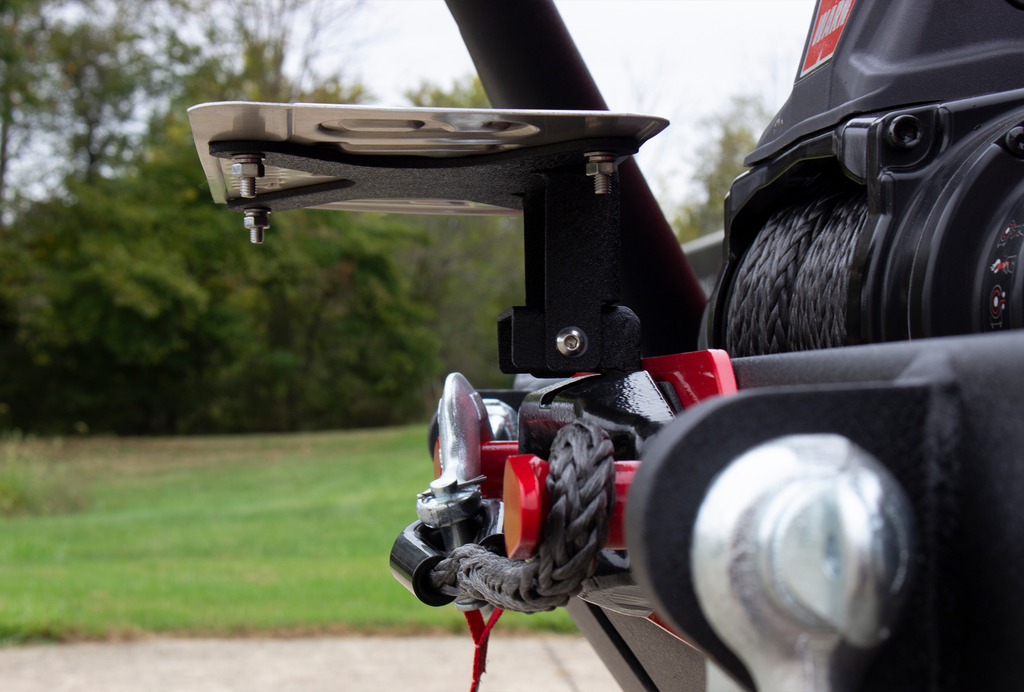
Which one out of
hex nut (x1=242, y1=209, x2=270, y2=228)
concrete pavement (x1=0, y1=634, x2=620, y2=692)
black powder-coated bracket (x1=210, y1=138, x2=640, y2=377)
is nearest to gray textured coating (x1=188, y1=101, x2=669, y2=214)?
black powder-coated bracket (x1=210, y1=138, x2=640, y2=377)

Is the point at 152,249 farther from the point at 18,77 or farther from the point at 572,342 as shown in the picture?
the point at 572,342

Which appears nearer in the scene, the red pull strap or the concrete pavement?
the red pull strap

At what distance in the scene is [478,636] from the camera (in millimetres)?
1058

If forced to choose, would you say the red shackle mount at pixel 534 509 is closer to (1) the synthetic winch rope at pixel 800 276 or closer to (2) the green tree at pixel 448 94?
(1) the synthetic winch rope at pixel 800 276

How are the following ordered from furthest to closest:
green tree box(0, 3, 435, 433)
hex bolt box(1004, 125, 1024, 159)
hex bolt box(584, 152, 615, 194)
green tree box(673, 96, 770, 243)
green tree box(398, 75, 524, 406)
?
green tree box(398, 75, 524, 406), green tree box(673, 96, 770, 243), green tree box(0, 3, 435, 433), hex bolt box(584, 152, 615, 194), hex bolt box(1004, 125, 1024, 159)

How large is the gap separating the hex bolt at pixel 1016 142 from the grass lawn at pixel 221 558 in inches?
166

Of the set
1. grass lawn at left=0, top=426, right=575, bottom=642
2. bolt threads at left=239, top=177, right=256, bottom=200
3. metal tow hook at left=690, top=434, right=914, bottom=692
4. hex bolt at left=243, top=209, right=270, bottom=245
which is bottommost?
grass lawn at left=0, top=426, right=575, bottom=642

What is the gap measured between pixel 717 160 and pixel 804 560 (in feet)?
85.8

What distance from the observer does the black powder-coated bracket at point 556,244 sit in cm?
101

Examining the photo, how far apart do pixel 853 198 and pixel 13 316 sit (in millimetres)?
23368

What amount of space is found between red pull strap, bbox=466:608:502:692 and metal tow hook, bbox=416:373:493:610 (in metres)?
0.05

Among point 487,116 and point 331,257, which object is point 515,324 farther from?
point 331,257

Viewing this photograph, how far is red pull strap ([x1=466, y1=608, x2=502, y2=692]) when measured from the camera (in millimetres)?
1006

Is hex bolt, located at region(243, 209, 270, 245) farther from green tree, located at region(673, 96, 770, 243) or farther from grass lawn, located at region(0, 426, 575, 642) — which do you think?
green tree, located at region(673, 96, 770, 243)
